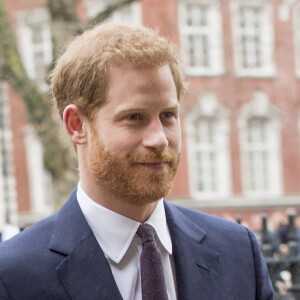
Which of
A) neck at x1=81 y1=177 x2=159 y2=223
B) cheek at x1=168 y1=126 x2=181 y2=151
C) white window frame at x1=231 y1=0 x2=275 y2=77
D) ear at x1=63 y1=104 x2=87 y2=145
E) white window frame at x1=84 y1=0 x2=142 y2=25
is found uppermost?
white window frame at x1=84 y1=0 x2=142 y2=25

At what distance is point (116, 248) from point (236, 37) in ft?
67.9

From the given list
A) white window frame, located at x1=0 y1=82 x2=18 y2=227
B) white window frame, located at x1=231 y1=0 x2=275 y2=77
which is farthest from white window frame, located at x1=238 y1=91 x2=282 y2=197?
white window frame, located at x1=0 y1=82 x2=18 y2=227

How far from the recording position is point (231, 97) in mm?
22391

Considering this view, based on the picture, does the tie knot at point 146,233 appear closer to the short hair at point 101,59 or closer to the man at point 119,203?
the man at point 119,203

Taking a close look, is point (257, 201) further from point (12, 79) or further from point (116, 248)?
point (116, 248)

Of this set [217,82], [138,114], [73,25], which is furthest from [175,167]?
[217,82]

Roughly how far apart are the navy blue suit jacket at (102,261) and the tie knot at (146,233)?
113 mm

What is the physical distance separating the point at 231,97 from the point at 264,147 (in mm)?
1917

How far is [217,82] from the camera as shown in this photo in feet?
72.6

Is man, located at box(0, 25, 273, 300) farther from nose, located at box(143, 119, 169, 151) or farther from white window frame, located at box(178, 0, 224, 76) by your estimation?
white window frame, located at box(178, 0, 224, 76)

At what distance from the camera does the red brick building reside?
2166cm

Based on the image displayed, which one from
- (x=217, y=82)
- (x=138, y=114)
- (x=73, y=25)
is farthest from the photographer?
(x=217, y=82)

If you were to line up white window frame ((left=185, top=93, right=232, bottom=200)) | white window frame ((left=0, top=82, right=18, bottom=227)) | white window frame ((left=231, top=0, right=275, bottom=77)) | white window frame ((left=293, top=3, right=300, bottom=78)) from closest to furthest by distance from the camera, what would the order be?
white window frame ((left=0, top=82, right=18, bottom=227)), white window frame ((left=185, top=93, right=232, bottom=200)), white window frame ((left=231, top=0, right=275, bottom=77)), white window frame ((left=293, top=3, right=300, bottom=78))

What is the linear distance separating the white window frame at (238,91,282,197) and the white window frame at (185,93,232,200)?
0.51 metres
